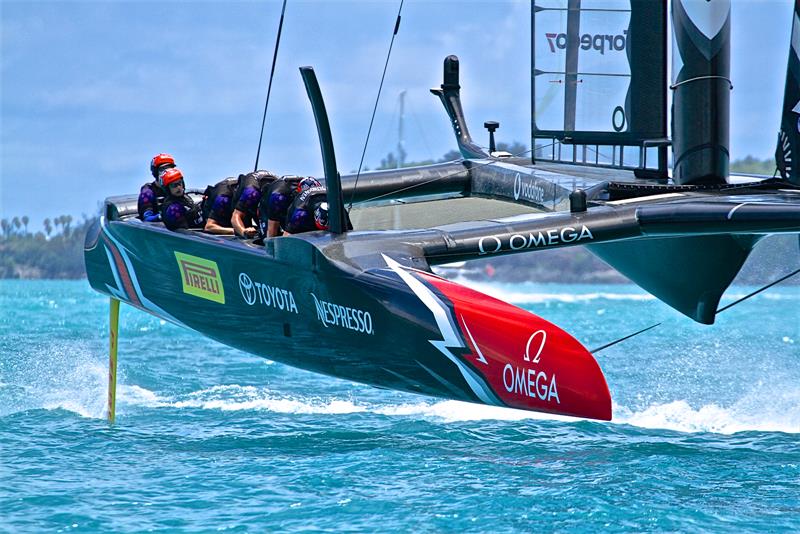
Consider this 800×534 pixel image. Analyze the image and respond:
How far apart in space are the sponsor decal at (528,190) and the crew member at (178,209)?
1854 mm

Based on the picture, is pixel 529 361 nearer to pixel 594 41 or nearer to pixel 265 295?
pixel 265 295

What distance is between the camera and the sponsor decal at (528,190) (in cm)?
655

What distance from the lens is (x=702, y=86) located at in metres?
5.88

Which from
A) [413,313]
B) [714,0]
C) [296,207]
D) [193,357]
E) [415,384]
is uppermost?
[714,0]

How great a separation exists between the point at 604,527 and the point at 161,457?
7.60 feet

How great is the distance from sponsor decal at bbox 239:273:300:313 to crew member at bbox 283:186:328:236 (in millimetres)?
332

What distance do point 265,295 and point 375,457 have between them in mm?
908

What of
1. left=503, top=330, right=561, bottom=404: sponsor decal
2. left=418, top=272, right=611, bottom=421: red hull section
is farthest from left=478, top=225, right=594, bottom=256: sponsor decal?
left=503, top=330, right=561, bottom=404: sponsor decal

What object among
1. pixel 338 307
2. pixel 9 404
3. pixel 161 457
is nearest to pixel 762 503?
pixel 338 307

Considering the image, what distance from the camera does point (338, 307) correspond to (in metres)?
4.90

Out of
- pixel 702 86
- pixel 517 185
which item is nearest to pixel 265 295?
pixel 517 185

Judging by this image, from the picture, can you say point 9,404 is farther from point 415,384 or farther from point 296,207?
point 415,384

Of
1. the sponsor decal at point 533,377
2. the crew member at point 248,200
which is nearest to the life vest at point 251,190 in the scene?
the crew member at point 248,200

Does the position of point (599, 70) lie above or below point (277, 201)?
above
